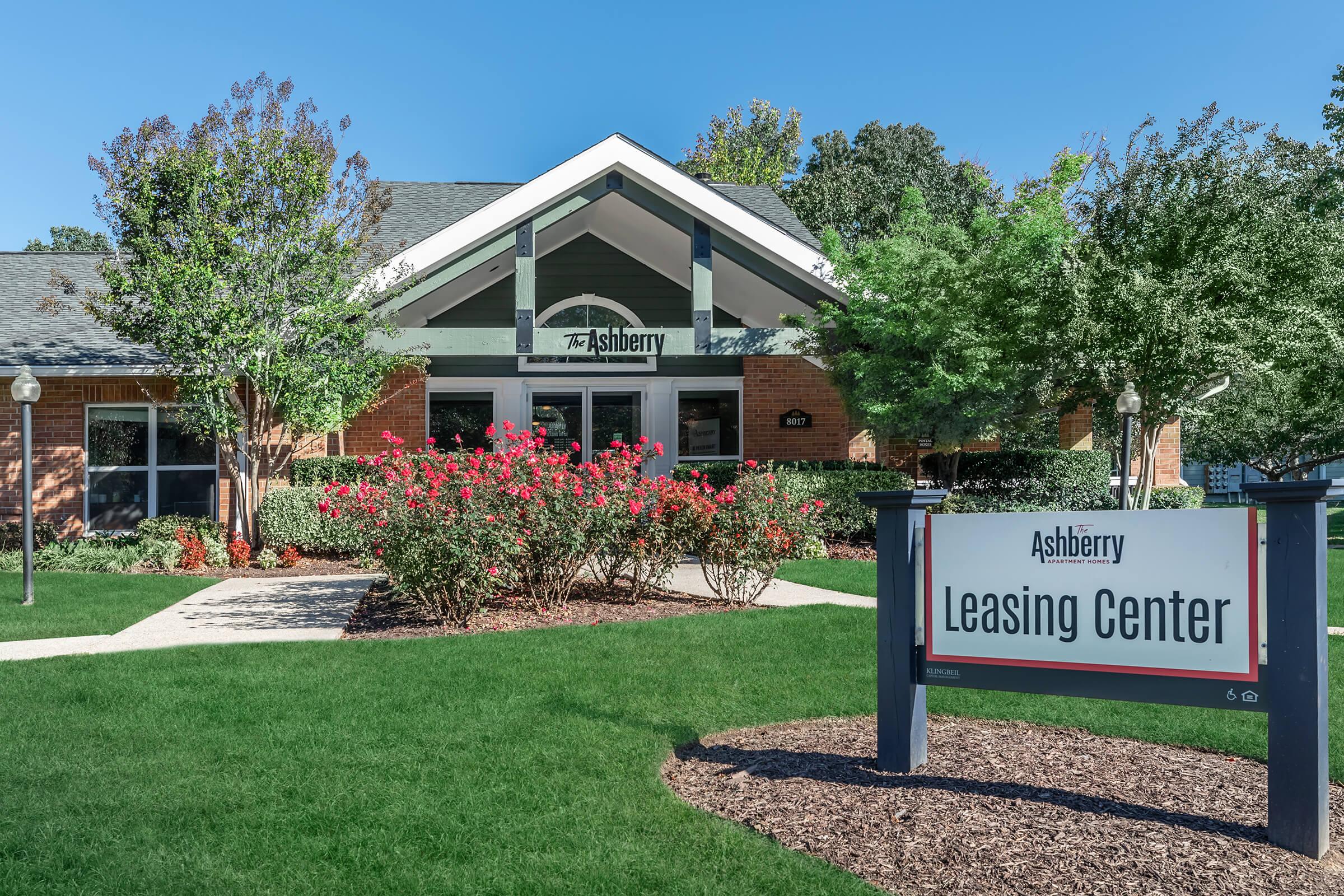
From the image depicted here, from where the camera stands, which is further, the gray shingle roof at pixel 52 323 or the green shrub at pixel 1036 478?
the green shrub at pixel 1036 478

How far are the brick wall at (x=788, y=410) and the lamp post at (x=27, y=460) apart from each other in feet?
32.8

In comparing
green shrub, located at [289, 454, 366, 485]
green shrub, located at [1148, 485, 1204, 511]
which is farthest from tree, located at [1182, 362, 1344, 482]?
green shrub, located at [289, 454, 366, 485]

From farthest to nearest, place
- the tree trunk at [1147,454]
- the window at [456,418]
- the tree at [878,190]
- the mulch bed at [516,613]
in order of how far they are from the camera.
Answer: the tree at [878,190]
the window at [456,418]
the tree trunk at [1147,454]
the mulch bed at [516,613]

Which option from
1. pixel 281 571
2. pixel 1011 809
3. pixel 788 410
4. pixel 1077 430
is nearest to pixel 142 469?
pixel 281 571

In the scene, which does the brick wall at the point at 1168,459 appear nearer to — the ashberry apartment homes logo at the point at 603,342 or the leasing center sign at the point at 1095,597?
the ashberry apartment homes logo at the point at 603,342

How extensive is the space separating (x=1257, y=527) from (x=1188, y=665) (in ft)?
1.87

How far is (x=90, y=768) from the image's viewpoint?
4.52m

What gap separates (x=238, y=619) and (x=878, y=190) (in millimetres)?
34879

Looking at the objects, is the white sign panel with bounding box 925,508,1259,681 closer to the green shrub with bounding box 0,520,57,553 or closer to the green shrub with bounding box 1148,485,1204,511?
the green shrub with bounding box 0,520,57,553

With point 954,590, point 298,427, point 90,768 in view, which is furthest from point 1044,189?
point 90,768

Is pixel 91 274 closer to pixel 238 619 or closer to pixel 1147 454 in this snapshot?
pixel 238 619

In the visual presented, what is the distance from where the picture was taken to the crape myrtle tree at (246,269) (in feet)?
39.1

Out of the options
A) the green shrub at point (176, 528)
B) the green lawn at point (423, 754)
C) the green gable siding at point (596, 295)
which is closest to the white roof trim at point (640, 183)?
the green gable siding at point (596, 295)

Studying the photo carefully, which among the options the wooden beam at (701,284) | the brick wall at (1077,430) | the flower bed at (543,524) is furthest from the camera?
the brick wall at (1077,430)
